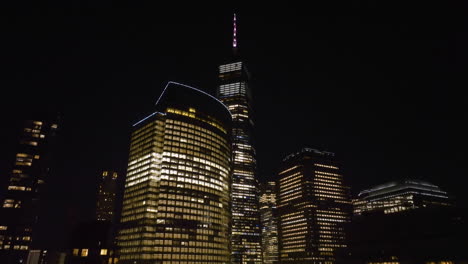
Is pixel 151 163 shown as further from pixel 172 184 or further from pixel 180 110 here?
pixel 180 110

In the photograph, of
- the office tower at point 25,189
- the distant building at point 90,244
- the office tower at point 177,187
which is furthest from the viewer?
the office tower at point 25,189

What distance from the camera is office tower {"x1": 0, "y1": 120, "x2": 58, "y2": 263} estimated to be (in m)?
157

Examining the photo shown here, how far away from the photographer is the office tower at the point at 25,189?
157m

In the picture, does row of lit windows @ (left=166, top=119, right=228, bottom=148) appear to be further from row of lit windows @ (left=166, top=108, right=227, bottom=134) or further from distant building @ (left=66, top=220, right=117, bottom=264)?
distant building @ (left=66, top=220, right=117, bottom=264)

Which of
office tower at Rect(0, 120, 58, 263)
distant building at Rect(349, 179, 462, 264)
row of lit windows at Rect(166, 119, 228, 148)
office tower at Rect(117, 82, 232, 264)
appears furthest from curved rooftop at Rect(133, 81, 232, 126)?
distant building at Rect(349, 179, 462, 264)

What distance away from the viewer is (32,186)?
169875 millimetres

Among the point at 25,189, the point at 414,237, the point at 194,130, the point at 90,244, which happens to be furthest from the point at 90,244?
the point at 414,237

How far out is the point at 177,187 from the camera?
149 m

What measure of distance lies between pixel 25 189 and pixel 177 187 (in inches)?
3237

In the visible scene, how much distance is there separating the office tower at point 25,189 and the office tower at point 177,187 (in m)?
48.8

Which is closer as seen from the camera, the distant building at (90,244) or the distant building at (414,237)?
the distant building at (90,244)

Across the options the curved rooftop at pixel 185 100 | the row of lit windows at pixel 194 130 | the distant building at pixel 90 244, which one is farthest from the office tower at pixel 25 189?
the row of lit windows at pixel 194 130

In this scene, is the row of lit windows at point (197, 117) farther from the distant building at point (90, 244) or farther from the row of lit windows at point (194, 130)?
the distant building at point (90, 244)

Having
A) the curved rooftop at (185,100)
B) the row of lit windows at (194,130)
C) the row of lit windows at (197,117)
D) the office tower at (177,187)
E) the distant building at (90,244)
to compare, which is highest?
the curved rooftop at (185,100)
